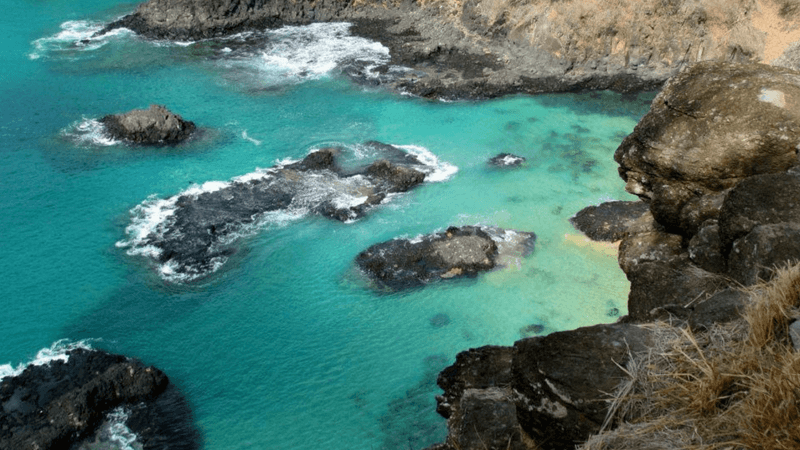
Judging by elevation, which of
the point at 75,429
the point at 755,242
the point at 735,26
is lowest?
the point at 75,429

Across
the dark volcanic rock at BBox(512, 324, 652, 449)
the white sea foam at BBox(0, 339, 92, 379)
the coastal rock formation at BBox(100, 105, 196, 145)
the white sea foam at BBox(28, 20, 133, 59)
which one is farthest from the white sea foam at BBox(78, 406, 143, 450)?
the white sea foam at BBox(28, 20, 133, 59)

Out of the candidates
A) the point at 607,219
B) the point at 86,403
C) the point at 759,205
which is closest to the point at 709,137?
the point at 759,205

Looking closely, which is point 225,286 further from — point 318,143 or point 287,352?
point 318,143

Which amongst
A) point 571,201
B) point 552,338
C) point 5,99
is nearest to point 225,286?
point 571,201

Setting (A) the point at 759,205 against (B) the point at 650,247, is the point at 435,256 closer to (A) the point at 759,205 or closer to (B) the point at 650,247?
(B) the point at 650,247

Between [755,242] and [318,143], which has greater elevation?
[755,242]
